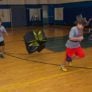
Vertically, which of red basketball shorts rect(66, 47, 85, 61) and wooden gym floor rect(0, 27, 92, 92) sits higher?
red basketball shorts rect(66, 47, 85, 61)

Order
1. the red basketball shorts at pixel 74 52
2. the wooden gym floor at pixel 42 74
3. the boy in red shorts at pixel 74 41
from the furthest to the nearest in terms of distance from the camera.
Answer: the red basketball shorts at pixel 74 52
the boy in red shorts at pixel 74 41
the wooden gym floor at pixel 42 74

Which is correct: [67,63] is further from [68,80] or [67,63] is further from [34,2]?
[34,2]

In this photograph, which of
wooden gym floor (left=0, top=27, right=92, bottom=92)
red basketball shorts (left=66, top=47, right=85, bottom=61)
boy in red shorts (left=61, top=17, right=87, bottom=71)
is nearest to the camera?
wooden gym floor (left=0, top=27, right=92, bottom=92)

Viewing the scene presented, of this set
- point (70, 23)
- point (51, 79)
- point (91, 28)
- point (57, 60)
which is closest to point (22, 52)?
point (57, 60)

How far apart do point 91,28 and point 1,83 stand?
42.2 ft

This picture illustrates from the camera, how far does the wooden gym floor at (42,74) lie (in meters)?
4.77

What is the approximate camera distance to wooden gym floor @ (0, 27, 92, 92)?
4773 mm

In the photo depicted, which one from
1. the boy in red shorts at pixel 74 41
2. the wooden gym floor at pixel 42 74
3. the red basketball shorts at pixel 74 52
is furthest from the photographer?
the red basketball shorts at pixel 74 52

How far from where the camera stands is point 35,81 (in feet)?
17.1

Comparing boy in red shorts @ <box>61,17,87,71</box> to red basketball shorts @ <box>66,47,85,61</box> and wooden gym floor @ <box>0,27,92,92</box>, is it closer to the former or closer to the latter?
red basketball shorts @ <box>66,47,85,61</box>

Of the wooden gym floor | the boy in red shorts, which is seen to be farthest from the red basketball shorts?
the wooden gym floor

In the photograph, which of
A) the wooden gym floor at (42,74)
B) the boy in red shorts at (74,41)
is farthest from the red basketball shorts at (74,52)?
the wooden gym floor at (42,74)

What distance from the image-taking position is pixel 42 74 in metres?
5.77

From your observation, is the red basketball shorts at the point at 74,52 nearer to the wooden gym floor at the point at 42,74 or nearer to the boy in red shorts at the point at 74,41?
the boy in red shorts at the point at 74,41
